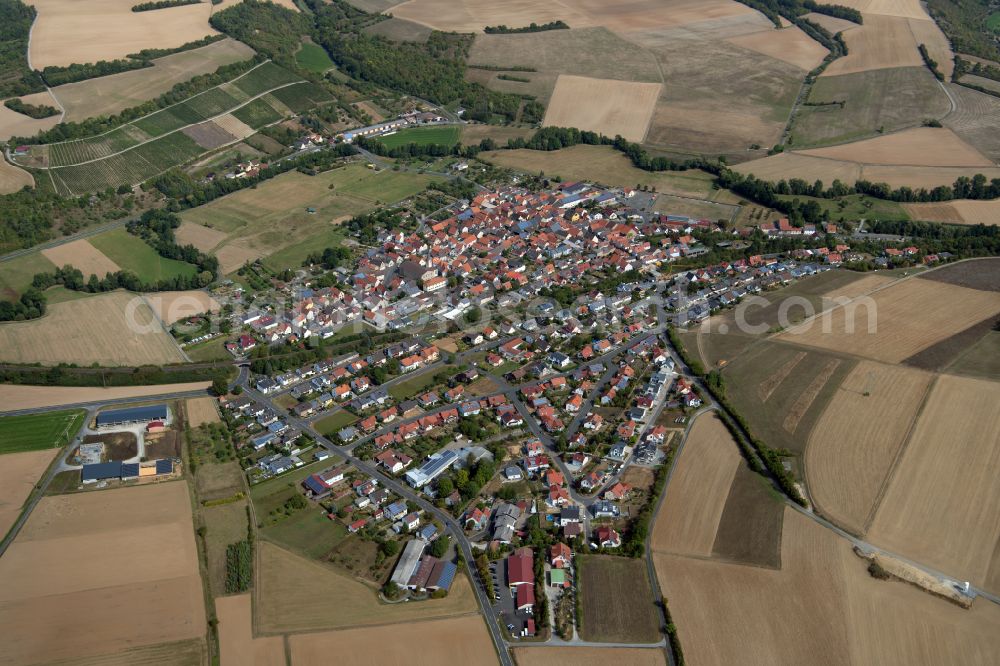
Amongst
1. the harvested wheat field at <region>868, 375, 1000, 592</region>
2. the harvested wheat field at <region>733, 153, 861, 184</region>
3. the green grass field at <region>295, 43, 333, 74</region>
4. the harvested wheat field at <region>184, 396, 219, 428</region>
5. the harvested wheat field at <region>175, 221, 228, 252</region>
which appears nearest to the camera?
the harvested wheat field at <region>868, 375, 1000, 592</region>

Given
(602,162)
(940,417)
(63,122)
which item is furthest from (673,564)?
(63,122)

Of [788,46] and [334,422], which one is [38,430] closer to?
[334,422]

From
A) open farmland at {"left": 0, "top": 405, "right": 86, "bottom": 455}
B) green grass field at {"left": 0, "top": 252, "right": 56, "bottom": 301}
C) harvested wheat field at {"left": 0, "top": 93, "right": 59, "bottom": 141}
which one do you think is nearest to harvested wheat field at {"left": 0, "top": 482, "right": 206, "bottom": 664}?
open farmland at {"left": 0, "top": 405, "right": 86, "bottom": 455}

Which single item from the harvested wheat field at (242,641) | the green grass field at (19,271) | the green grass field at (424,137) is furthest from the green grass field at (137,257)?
the harvested wheat field at (242,641)

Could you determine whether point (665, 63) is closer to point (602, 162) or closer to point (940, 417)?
point (602, 162)

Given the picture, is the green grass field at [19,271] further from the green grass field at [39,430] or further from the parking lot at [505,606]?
the parking lot at [505,606]

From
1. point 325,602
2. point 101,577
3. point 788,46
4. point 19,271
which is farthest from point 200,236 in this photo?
point 788,46

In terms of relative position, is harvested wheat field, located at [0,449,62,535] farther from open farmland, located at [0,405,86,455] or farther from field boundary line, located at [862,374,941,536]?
field boundary line, located at [862,374,941,536]
